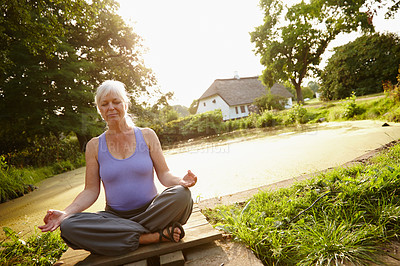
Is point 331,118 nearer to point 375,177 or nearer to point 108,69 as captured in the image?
point 375,177

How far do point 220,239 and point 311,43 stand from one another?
1009 inches

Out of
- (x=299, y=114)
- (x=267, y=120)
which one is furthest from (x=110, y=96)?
(x=267, y=120)

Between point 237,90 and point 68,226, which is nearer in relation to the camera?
point 68,226

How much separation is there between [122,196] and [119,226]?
32 centimetres

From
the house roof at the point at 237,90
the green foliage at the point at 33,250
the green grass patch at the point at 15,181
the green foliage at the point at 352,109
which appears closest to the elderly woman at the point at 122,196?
the green foliage at the point at 33,250

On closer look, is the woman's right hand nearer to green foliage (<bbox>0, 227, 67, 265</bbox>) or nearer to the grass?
green foliage (<bbox>0, 227, 67, 265</bbox>)

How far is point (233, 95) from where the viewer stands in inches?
1299

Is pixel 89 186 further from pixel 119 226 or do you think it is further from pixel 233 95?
pixel 233 95

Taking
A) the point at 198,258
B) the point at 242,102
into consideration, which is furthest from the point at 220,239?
the point at 242,102

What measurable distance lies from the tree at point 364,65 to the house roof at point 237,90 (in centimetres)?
1345

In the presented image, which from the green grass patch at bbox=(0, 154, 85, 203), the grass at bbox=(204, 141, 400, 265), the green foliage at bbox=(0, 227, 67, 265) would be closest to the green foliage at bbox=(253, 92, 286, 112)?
the green grass patch at bbox=(0, 154, 85, 203)

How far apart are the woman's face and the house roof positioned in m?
30.3

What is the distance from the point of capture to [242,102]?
32.4 meters

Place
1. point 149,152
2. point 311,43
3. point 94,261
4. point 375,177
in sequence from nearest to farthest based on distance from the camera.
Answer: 1. point 94,261
2. point 375,177
3. point 149,152
4. point 311,43
